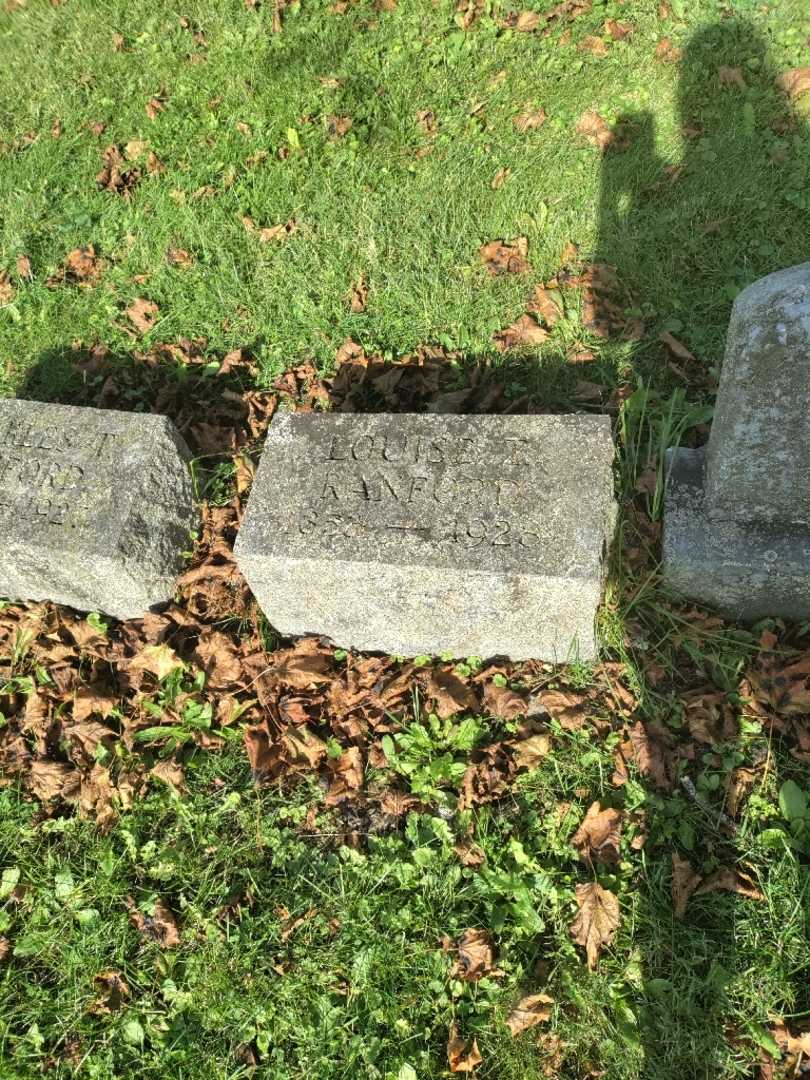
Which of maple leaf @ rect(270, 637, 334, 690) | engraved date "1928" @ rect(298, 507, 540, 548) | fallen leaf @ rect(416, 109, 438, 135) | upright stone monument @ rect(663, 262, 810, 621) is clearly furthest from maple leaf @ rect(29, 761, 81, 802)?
fallen leaf @ rect(416, 109, 438, 135)

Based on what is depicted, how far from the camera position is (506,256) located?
14.0 ft

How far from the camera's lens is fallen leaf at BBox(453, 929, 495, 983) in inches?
95.0

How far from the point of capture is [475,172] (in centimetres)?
460

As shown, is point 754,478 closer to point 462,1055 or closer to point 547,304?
point 547,304

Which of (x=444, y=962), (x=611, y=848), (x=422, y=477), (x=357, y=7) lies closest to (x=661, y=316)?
(x=422, y=477)

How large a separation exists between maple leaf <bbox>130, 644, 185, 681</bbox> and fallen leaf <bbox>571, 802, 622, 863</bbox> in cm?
179

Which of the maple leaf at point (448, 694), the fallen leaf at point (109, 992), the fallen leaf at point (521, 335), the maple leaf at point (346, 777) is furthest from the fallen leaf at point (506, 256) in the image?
the fallen leaf at point (109, 992)

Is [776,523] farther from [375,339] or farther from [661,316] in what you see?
[375,339]

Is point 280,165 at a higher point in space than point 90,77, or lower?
lower

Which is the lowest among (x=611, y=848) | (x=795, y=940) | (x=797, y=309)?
(x=795, y=940)

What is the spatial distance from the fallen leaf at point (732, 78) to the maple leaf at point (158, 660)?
4.73 m

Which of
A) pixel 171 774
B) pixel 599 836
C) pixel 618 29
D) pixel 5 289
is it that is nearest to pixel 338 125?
pixel 618 29

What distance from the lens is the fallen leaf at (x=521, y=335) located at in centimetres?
392

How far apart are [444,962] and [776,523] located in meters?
1.99
